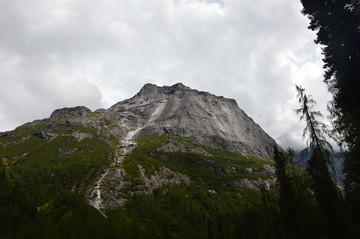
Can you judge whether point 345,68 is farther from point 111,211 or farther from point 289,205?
point 111,211

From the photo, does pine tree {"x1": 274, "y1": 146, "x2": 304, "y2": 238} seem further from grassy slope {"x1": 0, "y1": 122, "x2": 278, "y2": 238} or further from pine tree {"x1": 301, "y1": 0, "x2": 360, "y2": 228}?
grassy slope {"x1": 0, "y1": 122, "x2": 278, "y2": 238}

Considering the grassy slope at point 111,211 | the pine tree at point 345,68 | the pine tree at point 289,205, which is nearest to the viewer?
the pine tree at point 345,68

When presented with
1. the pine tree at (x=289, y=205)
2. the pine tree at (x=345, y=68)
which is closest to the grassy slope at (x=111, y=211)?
the pine tree at (x=289, y=205)

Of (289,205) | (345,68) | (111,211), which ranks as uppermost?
(111,211)

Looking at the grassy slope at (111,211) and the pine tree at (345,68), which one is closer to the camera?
the pine tree at (345,68)

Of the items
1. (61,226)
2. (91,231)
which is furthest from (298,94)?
(61,226)

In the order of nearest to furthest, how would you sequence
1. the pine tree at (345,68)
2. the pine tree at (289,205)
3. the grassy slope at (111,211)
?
1. the pine tree at (345,68)
2. the pine tree at (289,205)
3. the grassy slope at (111,211)

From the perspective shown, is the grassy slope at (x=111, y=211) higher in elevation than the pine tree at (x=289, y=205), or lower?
higher

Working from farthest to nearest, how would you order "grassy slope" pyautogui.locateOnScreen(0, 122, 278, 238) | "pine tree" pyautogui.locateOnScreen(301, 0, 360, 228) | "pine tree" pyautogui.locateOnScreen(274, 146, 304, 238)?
"grassy slope" pyautogui.locateOnScreen(0, 122, 278, 238) → "pine tree" pyautogui.locateOnScreen(274, 146, 304, 238) → "pine tree" pyautogui.locateOnScreen(301, 0, 360, 228)

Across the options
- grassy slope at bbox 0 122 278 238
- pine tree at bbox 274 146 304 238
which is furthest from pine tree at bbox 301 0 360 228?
grassy slope at bbox 0 122 278 238

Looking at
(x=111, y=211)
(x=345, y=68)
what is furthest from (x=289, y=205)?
(x=111, y=211)

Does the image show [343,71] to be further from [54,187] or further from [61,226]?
[54,187]

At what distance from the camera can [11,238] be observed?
279 ft

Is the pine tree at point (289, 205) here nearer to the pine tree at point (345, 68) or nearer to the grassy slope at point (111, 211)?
the pine tree at point (345, 68)
